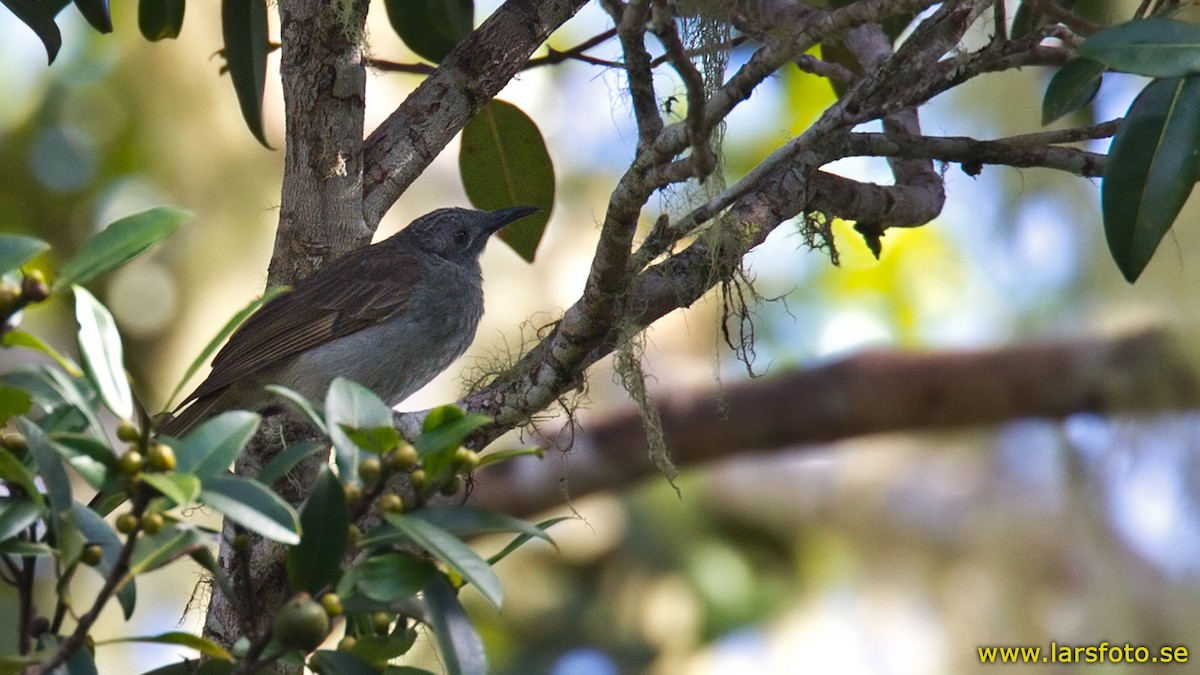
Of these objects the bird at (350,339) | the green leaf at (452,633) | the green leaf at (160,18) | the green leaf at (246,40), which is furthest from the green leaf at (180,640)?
the bird at (350,339)

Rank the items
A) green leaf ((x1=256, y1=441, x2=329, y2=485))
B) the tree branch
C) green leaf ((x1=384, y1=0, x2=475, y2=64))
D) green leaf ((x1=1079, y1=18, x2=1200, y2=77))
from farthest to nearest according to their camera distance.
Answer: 1. the tree branch
2. green leaf ((x1=384, y1=0, x2=475, y2=64))
3. green leaf ((x1=1079, y1=18, x2=1200, y2=77))
4. green leaf ((x1=256, y1=441, x2=329, y2=485))

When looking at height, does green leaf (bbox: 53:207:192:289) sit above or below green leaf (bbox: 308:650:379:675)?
above

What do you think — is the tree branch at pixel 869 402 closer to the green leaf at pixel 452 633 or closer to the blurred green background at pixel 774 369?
the blurred green background at pixel 774 369

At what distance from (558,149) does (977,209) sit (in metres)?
2.88

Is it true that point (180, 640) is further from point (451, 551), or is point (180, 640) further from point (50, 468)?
point (451, 551)

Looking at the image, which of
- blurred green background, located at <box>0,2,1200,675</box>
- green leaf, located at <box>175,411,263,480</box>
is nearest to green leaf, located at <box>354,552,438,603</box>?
green leaf, located at <box>175,411,263,480</box>

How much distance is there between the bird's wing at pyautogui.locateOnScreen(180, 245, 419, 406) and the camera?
4680mm

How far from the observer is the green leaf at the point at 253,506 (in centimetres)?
170

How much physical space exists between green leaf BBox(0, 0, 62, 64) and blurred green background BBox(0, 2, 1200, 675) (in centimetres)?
349

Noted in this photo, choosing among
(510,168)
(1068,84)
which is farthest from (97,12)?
→ (1068,84)

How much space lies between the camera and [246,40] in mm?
3646

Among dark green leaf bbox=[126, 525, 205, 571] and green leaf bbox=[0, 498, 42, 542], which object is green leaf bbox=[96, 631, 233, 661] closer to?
dark green leaf bbox=[126, 525, 205, 571]

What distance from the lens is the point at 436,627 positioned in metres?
1.85

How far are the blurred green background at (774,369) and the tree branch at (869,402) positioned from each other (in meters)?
0.19
